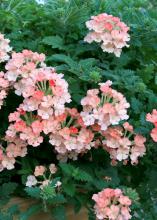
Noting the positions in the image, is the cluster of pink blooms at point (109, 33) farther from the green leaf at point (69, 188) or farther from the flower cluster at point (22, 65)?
the green leaf at point (69, 188)

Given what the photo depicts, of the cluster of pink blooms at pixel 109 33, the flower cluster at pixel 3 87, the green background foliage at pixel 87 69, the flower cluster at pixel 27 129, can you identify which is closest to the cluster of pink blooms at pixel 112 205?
the green background foliage at pixel 87 69

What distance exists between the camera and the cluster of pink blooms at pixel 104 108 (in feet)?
3.75

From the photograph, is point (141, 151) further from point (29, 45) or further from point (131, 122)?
point (29, 45)

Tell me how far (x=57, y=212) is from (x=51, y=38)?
1.64 ft

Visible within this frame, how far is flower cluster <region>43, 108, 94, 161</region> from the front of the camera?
3.75 feet

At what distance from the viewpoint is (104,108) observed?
1.14 meters

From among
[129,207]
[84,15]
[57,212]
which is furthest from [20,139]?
[84,15]

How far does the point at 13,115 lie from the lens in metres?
1.15

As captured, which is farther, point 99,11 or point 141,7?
point 141,7

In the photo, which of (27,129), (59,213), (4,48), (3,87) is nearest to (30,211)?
(59,213)

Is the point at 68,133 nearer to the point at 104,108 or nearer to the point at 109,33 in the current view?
the point at 104,108

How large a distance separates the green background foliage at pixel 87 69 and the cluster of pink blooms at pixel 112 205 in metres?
0.05

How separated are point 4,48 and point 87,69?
0.71 feet

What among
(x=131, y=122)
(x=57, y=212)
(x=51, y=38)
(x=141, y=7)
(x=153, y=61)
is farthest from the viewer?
(x=141, y=7)
